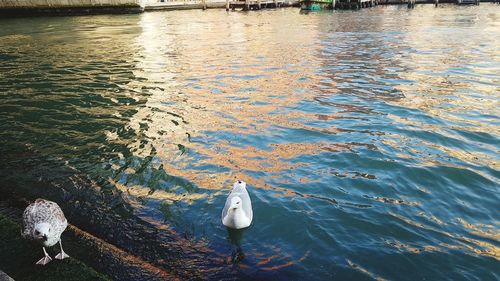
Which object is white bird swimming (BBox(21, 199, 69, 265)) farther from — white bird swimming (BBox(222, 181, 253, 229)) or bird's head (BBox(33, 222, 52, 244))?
white bird swimming (BBox(222, 181, 253, 229))

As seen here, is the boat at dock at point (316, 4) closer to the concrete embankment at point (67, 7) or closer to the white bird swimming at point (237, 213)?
the concrete embankment at point (67, 7)

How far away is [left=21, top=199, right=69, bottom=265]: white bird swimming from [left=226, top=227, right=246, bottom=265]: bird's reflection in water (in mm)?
2270

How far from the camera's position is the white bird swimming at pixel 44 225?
14.7 feet

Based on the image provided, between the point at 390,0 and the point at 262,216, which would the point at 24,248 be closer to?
the point at 262,216

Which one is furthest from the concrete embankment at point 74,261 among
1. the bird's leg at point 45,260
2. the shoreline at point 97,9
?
the shoreline at point 97,9

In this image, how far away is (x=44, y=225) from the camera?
450 cm

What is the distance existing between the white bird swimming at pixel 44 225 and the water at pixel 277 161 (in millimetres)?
1099

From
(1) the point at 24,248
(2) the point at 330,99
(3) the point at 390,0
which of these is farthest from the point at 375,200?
(3) the point at 390,0

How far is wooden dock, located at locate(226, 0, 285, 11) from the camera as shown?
67.6 metres

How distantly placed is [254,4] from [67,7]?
32314 mm

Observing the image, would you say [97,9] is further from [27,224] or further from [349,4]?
[27,224]

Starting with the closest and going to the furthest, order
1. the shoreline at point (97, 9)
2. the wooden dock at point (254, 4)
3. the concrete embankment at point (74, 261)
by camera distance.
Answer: the concrete embankment at point (74, 261) → the shoreline at point (97, 9) → the wooden dock at point (254, 4)

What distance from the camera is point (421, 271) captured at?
16.7ft

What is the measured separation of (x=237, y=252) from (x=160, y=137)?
202 inches
